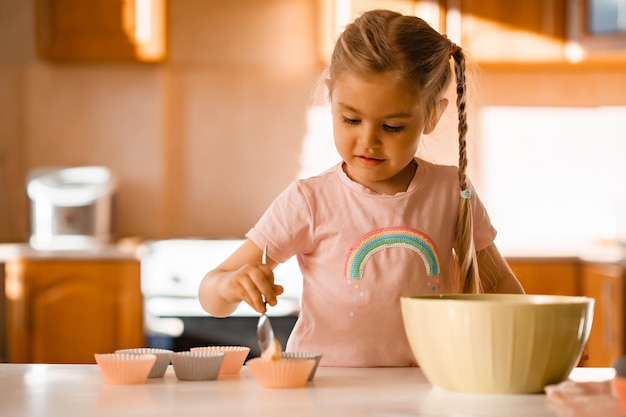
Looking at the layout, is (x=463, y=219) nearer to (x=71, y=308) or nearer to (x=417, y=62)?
(x=417, y=62)

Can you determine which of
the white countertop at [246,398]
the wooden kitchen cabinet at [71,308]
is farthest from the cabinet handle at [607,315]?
the white countertop at [246,398]

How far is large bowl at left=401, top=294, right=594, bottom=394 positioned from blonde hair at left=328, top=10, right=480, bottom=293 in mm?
435

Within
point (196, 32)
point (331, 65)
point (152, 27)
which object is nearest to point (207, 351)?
point (331, 65)

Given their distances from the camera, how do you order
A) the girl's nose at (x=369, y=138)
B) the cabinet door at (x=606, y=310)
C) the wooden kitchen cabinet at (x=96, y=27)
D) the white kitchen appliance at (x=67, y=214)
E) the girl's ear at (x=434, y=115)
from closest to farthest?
the girl's nose at (x=369, y=138)
the girl's ear at (x=434, y=115)
the cabinet door at (x=606, y=310)
the white kitchen appliance at (x=67, y=214)
the wooden kitchen cabinet at (x=96, y=27)

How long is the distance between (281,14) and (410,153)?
264cm

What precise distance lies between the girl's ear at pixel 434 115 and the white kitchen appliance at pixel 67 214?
220 centimetres

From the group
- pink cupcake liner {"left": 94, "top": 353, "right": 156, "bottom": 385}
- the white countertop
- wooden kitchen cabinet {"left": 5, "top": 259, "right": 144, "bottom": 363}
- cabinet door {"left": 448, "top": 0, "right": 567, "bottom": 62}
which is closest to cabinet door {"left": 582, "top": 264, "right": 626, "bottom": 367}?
cabinet door {"left": 448, "top": 0, "right": 567, "bottom": 62}

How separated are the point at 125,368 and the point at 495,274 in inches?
28.4

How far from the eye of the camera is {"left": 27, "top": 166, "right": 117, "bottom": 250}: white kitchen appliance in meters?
3.41

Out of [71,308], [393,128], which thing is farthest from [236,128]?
[393,128]

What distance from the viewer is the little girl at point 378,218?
1.32 m

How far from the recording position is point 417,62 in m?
1.36

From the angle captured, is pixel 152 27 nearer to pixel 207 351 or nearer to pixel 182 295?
pixel 182 295

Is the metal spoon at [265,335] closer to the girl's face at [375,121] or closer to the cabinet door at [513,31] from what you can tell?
the girl's face at [375,121]
